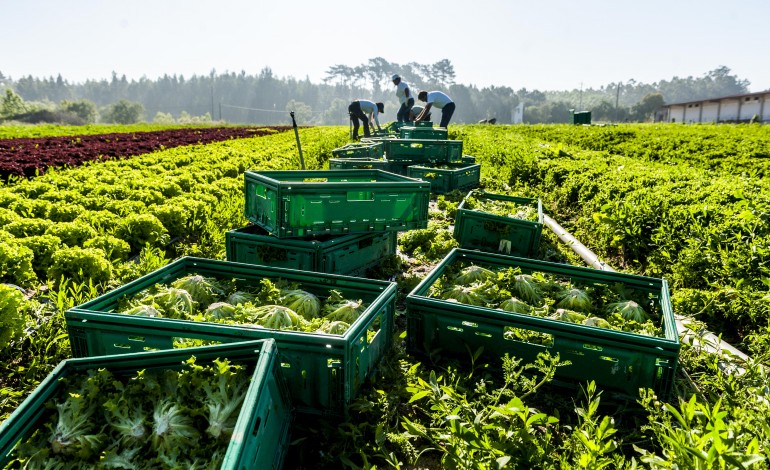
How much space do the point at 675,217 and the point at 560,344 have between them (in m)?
3.30

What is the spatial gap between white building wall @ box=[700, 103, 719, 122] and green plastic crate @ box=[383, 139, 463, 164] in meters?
53.3

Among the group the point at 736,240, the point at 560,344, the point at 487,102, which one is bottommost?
the point at 560,344

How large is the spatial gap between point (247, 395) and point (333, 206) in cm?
313

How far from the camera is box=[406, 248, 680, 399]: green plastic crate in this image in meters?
3.20

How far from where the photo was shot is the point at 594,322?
3.56 metres

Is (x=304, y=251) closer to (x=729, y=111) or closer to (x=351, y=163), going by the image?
(x=351, y=163)

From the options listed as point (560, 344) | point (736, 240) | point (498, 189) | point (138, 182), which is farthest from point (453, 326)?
point (498, 189)

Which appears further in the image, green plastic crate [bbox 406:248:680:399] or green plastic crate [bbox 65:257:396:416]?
green plastic crate [bbox 406:248:680:399]

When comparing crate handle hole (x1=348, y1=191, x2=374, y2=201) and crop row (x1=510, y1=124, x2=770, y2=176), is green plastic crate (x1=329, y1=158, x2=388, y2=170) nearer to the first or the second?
crate handle hole (x1=348, y1=191, x2=374, y2=201)

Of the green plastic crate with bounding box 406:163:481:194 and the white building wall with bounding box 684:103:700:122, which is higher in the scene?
the white building wall with bounding box 684:103:700:122

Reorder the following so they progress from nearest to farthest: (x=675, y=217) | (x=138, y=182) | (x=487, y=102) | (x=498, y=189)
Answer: (x=675, y=217)
(x=138, y=182)
(x=498, y=189)
(x=487, y=102)

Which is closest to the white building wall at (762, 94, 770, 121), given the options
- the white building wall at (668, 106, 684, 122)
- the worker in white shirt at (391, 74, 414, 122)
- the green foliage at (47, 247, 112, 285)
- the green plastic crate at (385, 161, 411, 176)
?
the white building wall at (668, 106, 684, 122)

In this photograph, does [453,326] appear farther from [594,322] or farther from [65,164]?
[65,164]

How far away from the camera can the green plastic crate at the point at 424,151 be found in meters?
11.3
